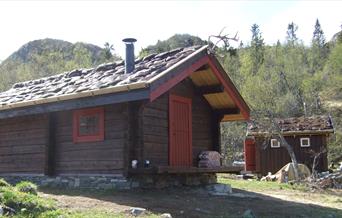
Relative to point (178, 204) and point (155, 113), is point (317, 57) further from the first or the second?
point (178, 204)

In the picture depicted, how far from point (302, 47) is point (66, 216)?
3166 inches

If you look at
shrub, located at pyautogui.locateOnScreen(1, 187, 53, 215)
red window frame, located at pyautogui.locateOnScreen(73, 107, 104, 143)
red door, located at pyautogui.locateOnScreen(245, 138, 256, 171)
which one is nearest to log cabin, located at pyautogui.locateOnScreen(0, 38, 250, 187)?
red window frame, located at pyautogui.locateOnScreen(73, 107, 104, 143)

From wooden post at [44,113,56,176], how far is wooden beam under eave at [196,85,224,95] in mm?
4911

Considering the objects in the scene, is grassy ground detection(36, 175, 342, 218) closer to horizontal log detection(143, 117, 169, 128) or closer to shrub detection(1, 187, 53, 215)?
shrub detection(1, 187, 53, 215)

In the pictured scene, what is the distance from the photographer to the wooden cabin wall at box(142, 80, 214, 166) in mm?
13297

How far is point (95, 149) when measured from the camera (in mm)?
13453

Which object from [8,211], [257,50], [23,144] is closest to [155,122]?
[23,144]

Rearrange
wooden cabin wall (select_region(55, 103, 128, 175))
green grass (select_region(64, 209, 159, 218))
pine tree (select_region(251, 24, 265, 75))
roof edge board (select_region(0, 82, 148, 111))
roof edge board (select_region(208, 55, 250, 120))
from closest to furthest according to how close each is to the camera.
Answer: green grass (select_region(64, 209, 159, 218)) < roof edge board (select_region(0, 82, 148, 111)) < wooden cabin wall (select_region(55, 103, 128, 175)) < roof edge board (select_region(208, 55, 250, 120)) < pine tree (select_region(251, 24, 265, 75))

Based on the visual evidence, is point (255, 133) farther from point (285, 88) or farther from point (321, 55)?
point (321, 55)

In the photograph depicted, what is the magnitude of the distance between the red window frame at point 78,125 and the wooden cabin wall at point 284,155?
16.7m

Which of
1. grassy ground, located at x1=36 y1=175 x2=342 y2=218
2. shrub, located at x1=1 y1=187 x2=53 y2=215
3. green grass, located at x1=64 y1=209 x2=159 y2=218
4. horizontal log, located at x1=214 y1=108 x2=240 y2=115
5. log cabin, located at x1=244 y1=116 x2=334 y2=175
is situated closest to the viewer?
shrub, located at x1=1 y1=187 x2=53 y2=215

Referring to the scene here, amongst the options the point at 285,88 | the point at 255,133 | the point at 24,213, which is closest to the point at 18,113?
the point at 24,213

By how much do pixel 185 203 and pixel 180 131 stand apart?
3939mm

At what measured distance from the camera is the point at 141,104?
41.2ft
